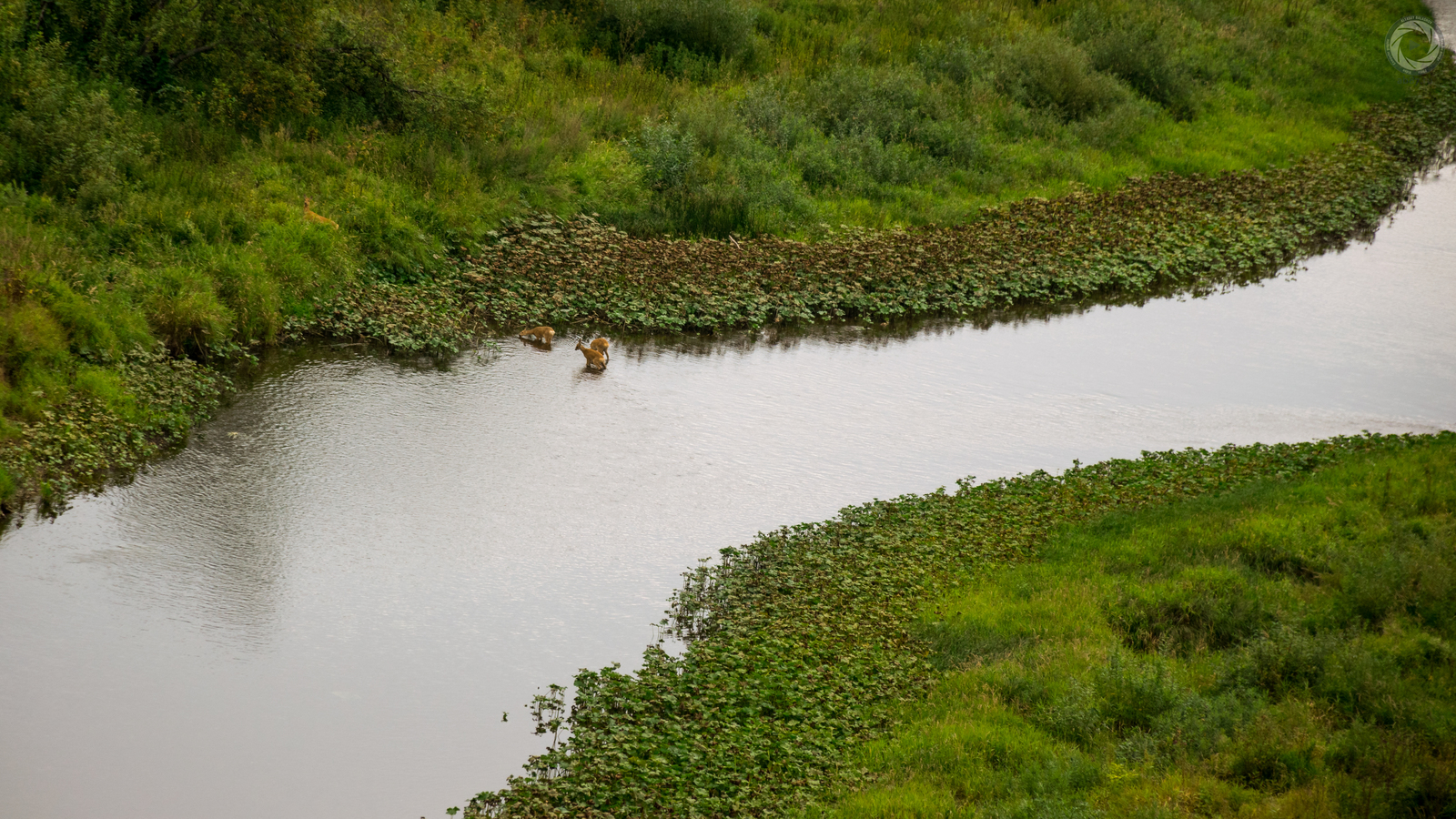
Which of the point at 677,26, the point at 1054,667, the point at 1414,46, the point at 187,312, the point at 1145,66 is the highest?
the point at 1414,46

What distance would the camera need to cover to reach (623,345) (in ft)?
53.4

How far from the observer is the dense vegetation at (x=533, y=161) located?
1362cm

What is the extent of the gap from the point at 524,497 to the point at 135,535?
352 cm

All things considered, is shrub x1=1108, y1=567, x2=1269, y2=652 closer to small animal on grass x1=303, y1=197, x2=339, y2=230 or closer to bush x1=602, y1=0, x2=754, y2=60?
small animal on grass x1=303, y1=197, x2=339, y2=230

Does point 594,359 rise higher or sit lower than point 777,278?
lower

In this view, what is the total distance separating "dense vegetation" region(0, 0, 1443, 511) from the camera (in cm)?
1362

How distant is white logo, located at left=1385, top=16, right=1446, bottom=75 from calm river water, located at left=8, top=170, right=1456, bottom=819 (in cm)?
2196

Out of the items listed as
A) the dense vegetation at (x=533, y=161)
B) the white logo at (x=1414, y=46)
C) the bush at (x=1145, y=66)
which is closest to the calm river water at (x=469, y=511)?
the dense vegetation at (x=533, y=161)

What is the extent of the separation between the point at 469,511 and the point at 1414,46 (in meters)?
39.8

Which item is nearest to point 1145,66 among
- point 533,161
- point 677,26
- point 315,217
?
point 677,26

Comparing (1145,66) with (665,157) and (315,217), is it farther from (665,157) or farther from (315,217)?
(315,217)

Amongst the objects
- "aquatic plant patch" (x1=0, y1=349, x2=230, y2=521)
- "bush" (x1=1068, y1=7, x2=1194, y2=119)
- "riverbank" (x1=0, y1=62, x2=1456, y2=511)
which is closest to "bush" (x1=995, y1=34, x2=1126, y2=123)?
"bush" (x1=1068, y1=7, x2=1194, y2=119)

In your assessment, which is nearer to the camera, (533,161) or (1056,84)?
(533,161)

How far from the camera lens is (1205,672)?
8344 millimetres
